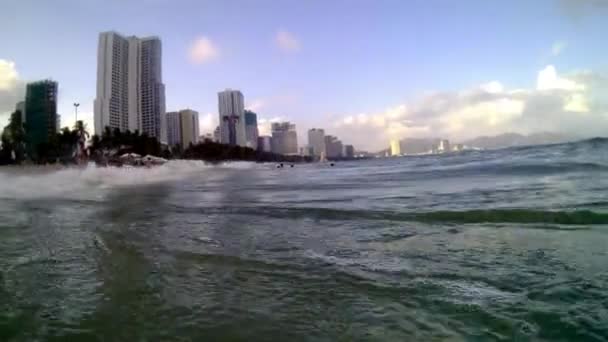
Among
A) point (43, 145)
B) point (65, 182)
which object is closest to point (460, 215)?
point (65, 182)

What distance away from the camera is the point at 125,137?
270 feet

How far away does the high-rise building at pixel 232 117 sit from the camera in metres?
179

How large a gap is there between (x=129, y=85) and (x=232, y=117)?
229 feet

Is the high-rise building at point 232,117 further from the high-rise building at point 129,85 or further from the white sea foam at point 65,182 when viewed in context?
the white sea foam at point 65,182

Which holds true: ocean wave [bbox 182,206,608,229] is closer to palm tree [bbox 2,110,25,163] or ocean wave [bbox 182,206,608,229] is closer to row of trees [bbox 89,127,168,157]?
row of trees [bbox 89,127,168,157]

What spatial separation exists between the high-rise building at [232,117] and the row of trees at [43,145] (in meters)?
96.6

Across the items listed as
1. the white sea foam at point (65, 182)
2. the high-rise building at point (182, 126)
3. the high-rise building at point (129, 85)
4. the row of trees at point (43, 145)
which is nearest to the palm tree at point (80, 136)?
the row of trees at point (43, 145)

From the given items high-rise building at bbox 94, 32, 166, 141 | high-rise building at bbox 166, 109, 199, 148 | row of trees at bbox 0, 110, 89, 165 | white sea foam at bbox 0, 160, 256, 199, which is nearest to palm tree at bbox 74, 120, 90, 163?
row of trees at bbox 0, 110, 89, 165

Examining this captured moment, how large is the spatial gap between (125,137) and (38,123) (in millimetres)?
35958

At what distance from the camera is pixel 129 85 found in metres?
116

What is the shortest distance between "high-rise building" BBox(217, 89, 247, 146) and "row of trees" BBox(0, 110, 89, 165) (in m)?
96.6

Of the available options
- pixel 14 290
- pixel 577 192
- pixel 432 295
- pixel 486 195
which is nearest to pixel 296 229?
pixel 432 295

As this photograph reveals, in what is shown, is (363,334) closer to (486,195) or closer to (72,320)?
(72,320)

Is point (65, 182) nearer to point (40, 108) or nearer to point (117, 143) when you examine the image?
point (117, 143)
